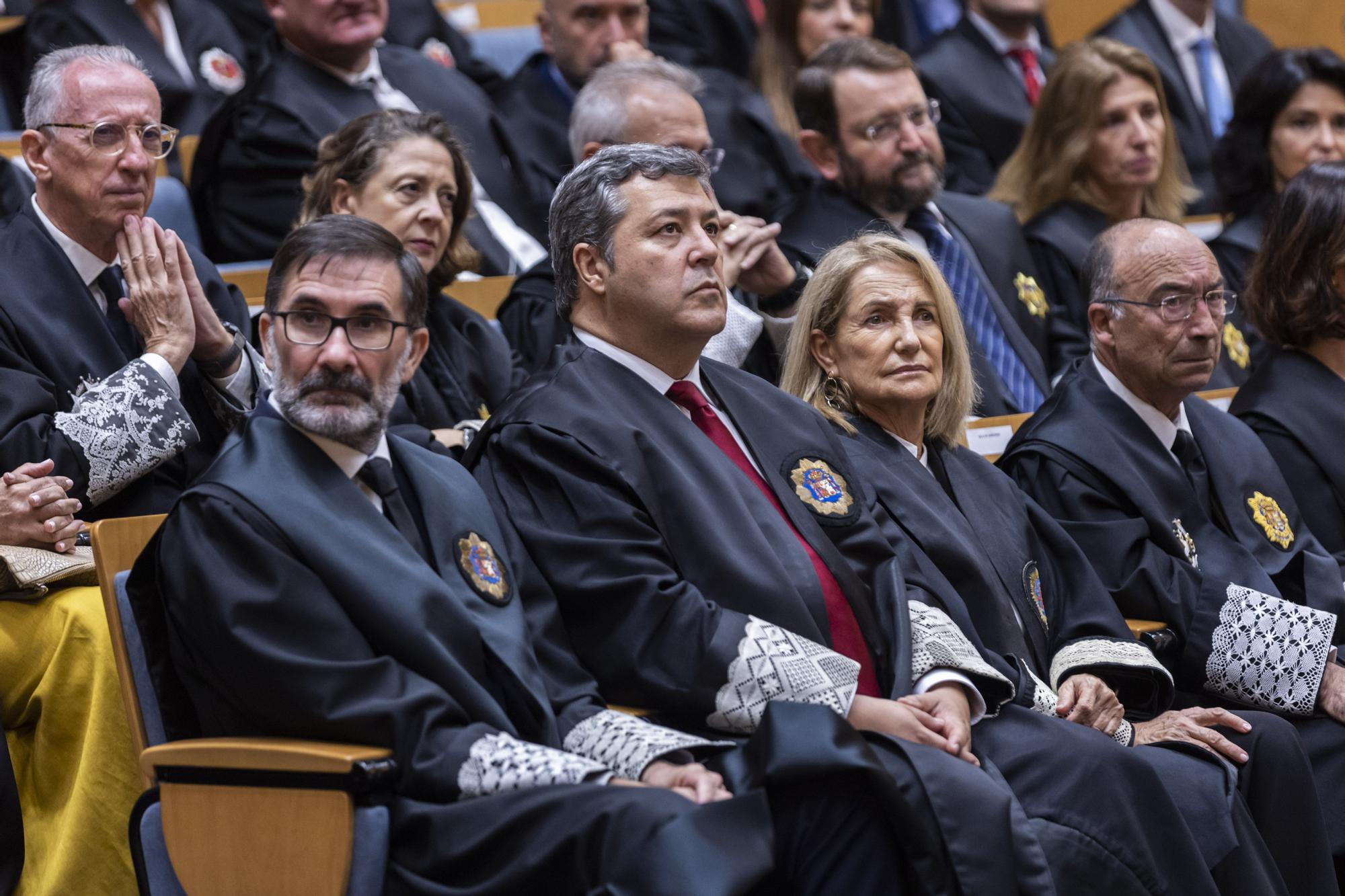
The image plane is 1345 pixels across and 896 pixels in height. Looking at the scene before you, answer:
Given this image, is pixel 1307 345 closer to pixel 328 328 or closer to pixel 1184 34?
pixel 328 328

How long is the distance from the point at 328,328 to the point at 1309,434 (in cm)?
251

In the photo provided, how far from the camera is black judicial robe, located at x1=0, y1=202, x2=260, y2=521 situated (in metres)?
3.20

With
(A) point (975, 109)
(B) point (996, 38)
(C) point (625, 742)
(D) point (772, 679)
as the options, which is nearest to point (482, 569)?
(C) point (625, 742)

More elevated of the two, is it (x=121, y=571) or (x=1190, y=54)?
(x=121, y=571)

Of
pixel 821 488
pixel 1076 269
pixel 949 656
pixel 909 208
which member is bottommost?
pixel 1076 269

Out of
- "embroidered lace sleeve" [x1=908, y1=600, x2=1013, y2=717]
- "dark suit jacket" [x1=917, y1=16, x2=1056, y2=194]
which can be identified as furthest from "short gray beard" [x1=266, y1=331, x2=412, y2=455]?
"dark suit jacket" [x1=917, y1=16, x2=1056, y2=194]

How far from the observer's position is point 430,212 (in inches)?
161

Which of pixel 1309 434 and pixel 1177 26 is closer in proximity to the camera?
pixel 1309 434

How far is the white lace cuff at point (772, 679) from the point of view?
2828 mm

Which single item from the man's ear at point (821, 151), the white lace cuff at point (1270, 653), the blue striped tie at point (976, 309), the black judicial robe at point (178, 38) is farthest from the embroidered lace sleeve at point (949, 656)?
the black judicial robe at point (178, 38)

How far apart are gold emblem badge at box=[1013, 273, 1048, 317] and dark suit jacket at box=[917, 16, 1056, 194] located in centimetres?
113

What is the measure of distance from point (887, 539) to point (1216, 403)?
1.78m

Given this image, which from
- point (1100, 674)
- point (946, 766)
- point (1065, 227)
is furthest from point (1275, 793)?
point (1065, 227)

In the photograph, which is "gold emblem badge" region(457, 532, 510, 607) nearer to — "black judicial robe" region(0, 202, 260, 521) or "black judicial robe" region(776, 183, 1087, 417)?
"black judicial robe" region(0, 202, 260, 521)
